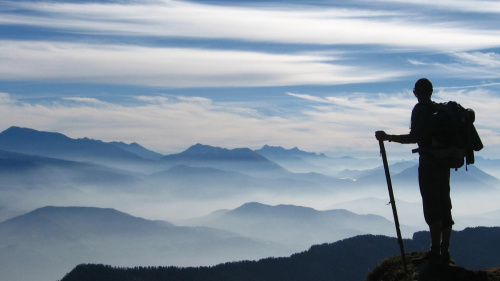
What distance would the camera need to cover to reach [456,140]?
1225 cm

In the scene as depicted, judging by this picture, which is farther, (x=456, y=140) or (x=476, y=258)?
(x=476, y=258)

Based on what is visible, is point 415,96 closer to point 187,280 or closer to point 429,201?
point 429,201

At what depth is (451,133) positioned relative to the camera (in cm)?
1222

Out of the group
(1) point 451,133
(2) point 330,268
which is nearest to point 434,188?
(1) point 451,133

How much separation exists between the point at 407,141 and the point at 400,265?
137 inches

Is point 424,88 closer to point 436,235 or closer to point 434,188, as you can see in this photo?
point 434,188

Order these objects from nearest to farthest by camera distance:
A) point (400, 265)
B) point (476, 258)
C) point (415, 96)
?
point (415, 96)
point (400, 265)
point (476, 258)

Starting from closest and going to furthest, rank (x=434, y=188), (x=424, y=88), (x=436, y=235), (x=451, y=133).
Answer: (x=451, y=133)
(x=424, y=88)
(x=434, y=188)
(x=436, y=235)

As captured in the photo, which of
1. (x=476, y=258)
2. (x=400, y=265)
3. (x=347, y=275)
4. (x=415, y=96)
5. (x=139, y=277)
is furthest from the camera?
(x=347, y=275)

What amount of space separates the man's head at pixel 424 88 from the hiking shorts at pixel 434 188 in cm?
139

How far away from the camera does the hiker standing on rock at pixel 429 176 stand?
1235 cm

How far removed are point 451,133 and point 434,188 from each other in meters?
1.38

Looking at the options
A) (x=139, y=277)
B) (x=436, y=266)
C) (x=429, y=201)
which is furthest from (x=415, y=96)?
(x=139, y=277)

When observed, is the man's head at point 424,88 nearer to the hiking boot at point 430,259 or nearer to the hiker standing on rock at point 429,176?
the hiker standing on rock at point 429,176
